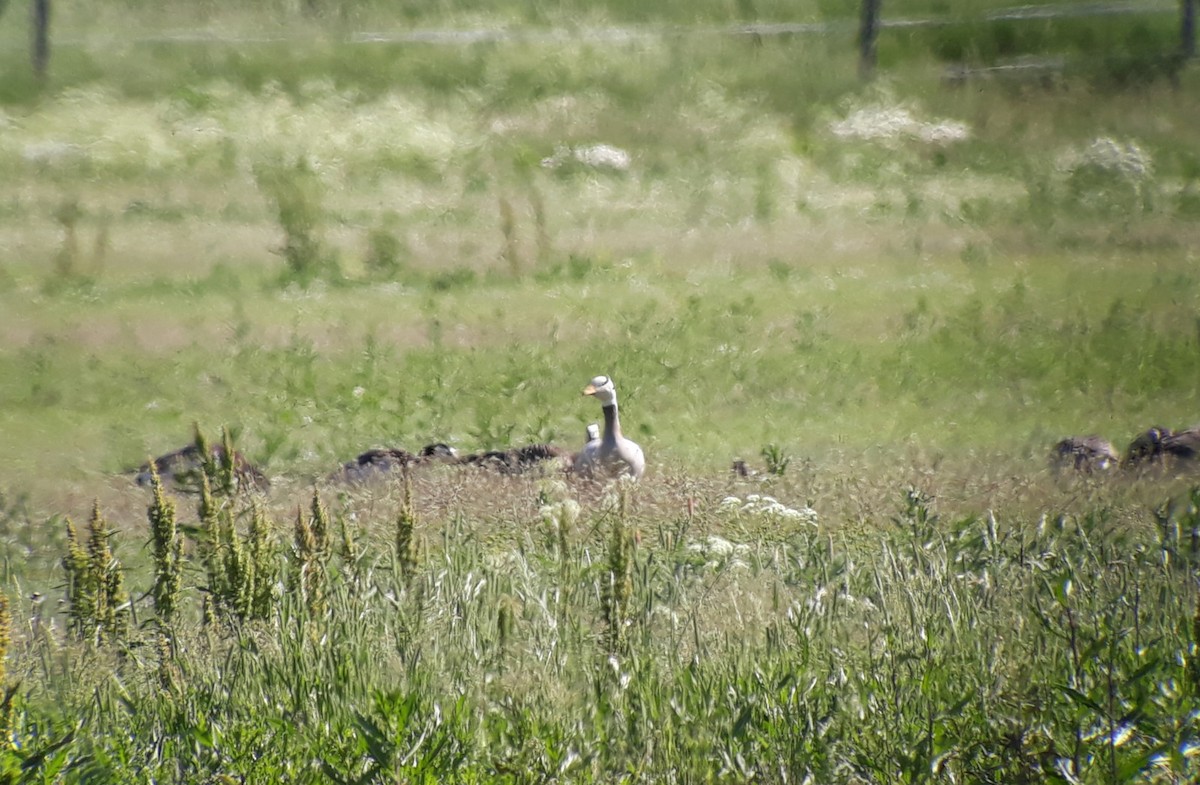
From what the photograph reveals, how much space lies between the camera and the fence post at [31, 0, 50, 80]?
2312 centimetres

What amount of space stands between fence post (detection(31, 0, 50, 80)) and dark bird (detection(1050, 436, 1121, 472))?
60.6ft

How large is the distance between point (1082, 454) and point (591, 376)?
5.01m

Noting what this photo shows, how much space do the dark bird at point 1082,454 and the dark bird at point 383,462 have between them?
355cm

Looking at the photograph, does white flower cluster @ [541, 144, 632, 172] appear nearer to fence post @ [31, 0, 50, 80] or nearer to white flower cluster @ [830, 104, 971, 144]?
white flower cluster @ [830, 104, 971, 144]

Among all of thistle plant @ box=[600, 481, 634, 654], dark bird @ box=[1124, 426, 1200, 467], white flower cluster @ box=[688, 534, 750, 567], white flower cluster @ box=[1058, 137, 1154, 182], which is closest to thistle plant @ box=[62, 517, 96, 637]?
thistle plant @ box=[600, 481, 634, 654]

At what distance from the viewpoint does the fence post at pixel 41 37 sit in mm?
23125

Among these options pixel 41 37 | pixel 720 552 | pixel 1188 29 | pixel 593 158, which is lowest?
pixel 720 552

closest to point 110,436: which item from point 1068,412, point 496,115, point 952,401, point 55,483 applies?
point 55,483

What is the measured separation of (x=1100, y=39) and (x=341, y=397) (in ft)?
47.2

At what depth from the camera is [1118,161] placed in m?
Result: 20.4

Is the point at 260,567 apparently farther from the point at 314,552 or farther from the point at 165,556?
the point at 165,556

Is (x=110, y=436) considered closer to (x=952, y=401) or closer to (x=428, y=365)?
(x=428, y=365)

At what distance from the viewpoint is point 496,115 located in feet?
78.7

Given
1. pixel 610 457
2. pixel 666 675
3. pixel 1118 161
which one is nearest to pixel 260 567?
pixel 666 675
